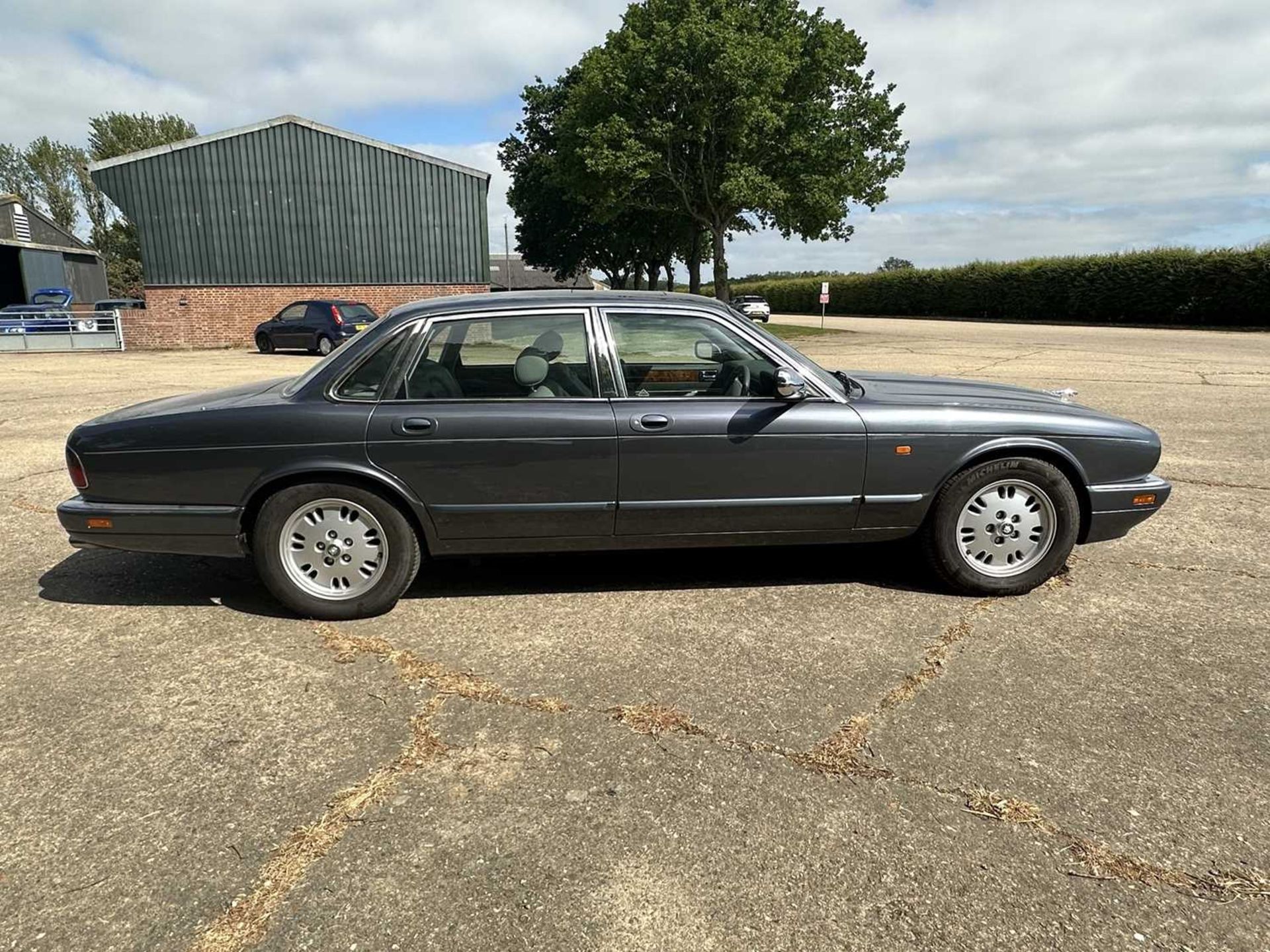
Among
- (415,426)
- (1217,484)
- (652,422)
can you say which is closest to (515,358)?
(415,426)

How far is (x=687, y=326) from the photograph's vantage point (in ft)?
12.6

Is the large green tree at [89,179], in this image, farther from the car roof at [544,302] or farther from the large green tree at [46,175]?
the car roof at [544,302]

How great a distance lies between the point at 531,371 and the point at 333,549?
122 centimetres

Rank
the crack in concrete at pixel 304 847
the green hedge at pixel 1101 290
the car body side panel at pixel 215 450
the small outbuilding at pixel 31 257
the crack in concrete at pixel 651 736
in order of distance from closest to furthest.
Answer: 1. the crack in concrete at pixel 304 847
2. the crack in concrete at pixel 651 736
3. the car body side panel at pixel 215 450
4. the green hedge at pixel 1101 290
5. the small outbuilding at pixel 31 257

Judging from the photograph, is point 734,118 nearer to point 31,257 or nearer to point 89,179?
point 31,257

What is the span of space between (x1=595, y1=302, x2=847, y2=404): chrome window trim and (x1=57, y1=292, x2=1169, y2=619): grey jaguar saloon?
0.03 feet

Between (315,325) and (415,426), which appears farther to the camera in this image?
(315,325)

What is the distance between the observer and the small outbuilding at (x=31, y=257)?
117 ft

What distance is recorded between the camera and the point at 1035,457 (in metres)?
3.79

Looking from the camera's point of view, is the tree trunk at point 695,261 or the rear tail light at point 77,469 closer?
the rear tail light at point 77,469

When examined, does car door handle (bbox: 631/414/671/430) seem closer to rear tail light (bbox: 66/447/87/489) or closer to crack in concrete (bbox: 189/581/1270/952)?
crack in concrete (bbox: 189/581/1270/952)

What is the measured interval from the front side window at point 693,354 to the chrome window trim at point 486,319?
13cm

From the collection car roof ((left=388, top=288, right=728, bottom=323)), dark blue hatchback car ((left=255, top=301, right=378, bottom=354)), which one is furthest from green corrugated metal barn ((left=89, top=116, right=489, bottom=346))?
car roof ((left=388, top=288, right=728, bottom=323))

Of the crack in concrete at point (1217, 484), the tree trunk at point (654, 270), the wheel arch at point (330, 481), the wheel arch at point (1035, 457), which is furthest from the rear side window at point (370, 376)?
the tree trunk at point (654, 270)
